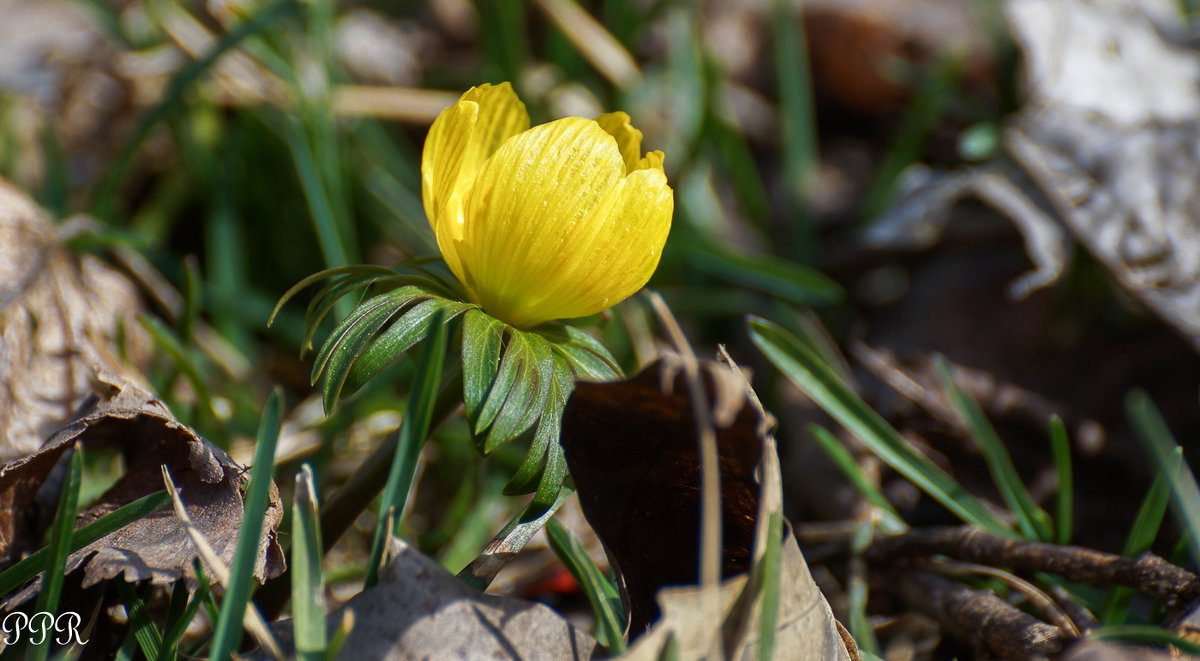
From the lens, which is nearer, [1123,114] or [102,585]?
[102,585]

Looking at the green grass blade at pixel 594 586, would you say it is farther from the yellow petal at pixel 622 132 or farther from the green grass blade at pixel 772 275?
the green grass blade at pixel 772 275

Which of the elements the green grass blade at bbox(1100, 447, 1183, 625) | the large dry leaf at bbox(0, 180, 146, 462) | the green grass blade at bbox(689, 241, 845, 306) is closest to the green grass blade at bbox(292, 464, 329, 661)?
the large dry leaf at bbox(0, 180, 146, 462)

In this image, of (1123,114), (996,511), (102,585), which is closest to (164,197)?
(102,585)

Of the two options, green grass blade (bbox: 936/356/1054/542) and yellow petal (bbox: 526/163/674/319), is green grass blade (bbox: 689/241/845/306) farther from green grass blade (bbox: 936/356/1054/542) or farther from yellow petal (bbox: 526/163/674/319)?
yellow petal (bbox: 526/163/674/319)

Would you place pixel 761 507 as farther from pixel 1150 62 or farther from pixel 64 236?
pixel 1150 62

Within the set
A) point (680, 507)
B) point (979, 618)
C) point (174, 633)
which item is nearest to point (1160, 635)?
point (979, 618)

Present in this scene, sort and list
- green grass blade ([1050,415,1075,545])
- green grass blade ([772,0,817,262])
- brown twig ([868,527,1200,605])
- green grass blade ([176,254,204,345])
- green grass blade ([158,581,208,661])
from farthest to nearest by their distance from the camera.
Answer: green grass blade ([772,0,817,262]), green grass blade ([176,254,204,345]), green grass blade ([1050,415,1075,545]), brown twig ([868,527,1200,605]), green grass blade ([158,581,208,661])
